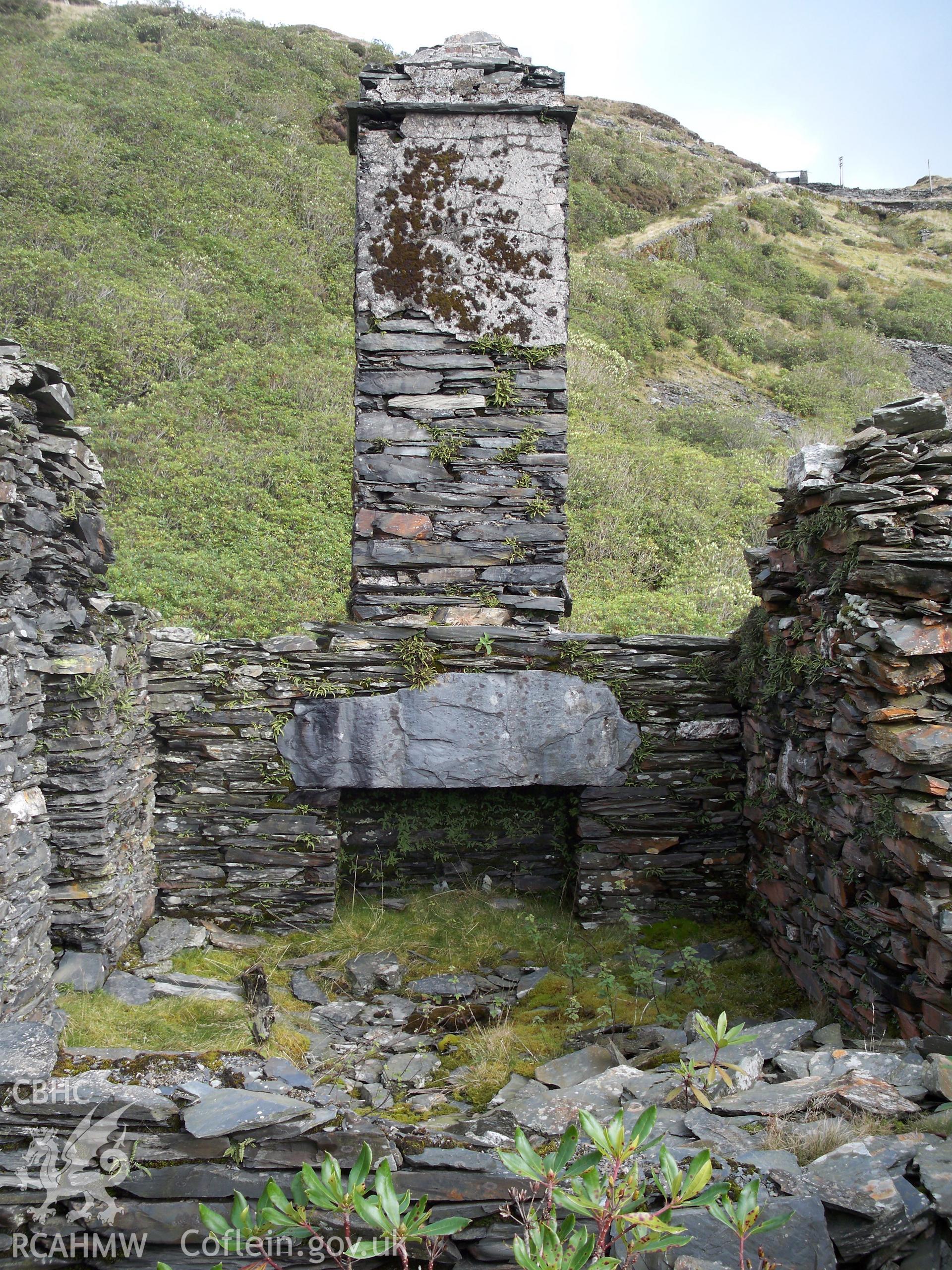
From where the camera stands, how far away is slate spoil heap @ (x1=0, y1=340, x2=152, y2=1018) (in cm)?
417

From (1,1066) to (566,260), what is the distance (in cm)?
548

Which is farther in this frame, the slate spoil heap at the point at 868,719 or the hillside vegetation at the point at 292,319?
the hillside vegetation at the point at 292,319

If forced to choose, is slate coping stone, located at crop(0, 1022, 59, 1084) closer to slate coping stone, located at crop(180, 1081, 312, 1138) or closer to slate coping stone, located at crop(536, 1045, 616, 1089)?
slate coping stone, located at crop(180, 1081, 312, 1138)

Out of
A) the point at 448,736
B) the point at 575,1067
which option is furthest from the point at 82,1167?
the point at 448,736

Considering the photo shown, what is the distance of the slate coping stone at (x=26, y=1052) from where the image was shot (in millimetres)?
2900

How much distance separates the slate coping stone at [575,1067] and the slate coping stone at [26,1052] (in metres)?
2.11

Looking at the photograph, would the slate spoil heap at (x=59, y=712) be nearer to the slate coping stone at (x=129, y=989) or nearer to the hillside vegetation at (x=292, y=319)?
the slate coping stone at (x=129, y=989)

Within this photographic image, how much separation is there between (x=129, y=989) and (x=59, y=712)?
1.65 meters

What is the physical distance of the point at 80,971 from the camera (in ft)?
15.4

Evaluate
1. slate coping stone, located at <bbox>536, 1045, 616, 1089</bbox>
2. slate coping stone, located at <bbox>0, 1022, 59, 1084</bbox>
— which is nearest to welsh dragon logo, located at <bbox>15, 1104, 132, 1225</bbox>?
slate coping stone, located at <bbox>0, 1022, 59, 1084</bbox>

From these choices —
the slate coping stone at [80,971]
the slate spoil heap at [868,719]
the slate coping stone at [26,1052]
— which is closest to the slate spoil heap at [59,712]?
the slate coping stone at [80,971]

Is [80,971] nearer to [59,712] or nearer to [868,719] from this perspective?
[59,712]

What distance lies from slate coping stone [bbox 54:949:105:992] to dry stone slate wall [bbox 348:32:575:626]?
267cm

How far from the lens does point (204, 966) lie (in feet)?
16.8
